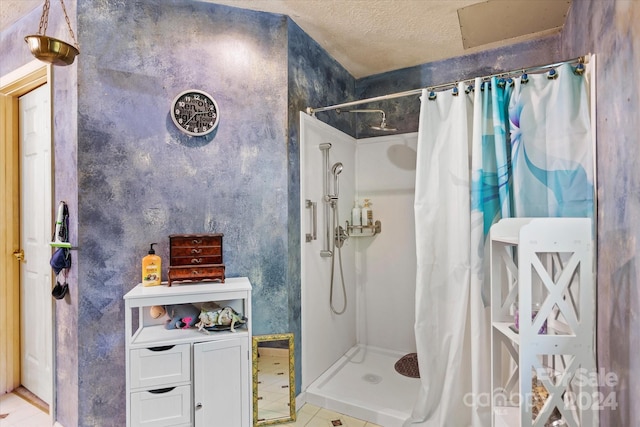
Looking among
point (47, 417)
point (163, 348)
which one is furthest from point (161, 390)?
point (47, 417)

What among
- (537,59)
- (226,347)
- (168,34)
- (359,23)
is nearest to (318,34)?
(359,23)

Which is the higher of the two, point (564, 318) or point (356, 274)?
point (564, 318)

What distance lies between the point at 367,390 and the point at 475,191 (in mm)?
1589

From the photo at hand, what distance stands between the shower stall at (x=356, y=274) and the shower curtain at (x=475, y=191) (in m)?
0.51

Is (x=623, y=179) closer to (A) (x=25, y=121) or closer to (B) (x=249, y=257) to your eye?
(B) (x=249, y=257)

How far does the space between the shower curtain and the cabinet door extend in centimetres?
104

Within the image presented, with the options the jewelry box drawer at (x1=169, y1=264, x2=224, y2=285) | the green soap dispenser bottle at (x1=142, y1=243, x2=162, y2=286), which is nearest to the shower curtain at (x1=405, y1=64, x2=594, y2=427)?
the jewelry box drawer at (x1=169, y1=264, x2=224, y2=285)

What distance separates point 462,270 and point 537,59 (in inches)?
72.7

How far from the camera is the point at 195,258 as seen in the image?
1.85m

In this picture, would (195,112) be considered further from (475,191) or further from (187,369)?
(475,191)

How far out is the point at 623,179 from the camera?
1206 millimetres

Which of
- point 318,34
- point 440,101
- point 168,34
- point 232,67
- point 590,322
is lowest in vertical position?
point 590,322

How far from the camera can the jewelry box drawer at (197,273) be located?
5.90 feet

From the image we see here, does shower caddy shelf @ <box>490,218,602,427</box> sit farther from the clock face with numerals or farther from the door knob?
the door knob
